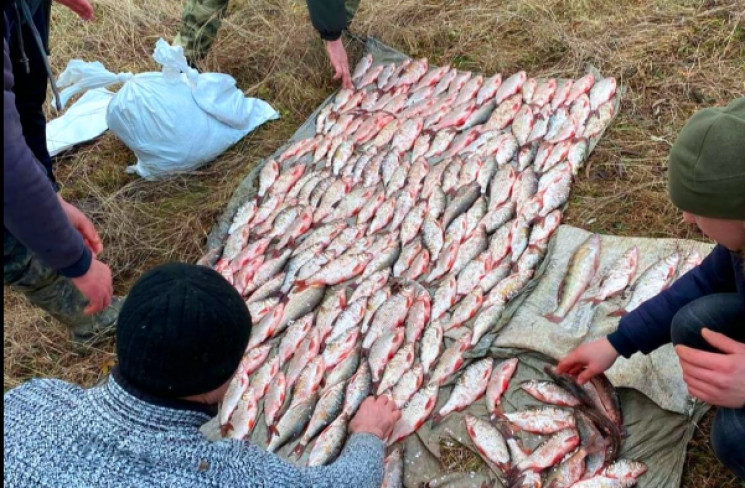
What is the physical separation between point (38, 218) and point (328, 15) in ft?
10.5

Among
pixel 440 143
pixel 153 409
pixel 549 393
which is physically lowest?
pixel 549 393

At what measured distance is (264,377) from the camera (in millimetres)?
3500

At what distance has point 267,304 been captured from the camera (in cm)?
385

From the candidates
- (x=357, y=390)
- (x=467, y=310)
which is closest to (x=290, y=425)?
(x=357, y=390)

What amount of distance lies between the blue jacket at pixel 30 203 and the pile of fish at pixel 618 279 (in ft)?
7.34

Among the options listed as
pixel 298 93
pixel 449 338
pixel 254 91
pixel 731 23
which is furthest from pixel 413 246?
pixel 731 23

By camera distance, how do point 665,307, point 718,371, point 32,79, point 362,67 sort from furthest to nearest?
point 362,67, point 32,79, point 665,307, point 718,371

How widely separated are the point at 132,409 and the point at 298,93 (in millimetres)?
4162

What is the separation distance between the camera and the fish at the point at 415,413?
120 inches

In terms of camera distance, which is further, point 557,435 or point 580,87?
point 580,87

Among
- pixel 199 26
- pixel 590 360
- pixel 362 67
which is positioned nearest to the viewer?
pixel 590 360

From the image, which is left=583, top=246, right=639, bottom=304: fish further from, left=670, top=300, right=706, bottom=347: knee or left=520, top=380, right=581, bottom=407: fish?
left=670, top=300, right=706, bottom=347: knee

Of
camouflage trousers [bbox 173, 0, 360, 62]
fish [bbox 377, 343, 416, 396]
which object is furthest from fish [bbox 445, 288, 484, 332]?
camouflage trousers [bbox 173, 0, 360, 62]

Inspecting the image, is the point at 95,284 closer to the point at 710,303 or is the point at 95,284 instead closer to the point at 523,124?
the point at 710,303
